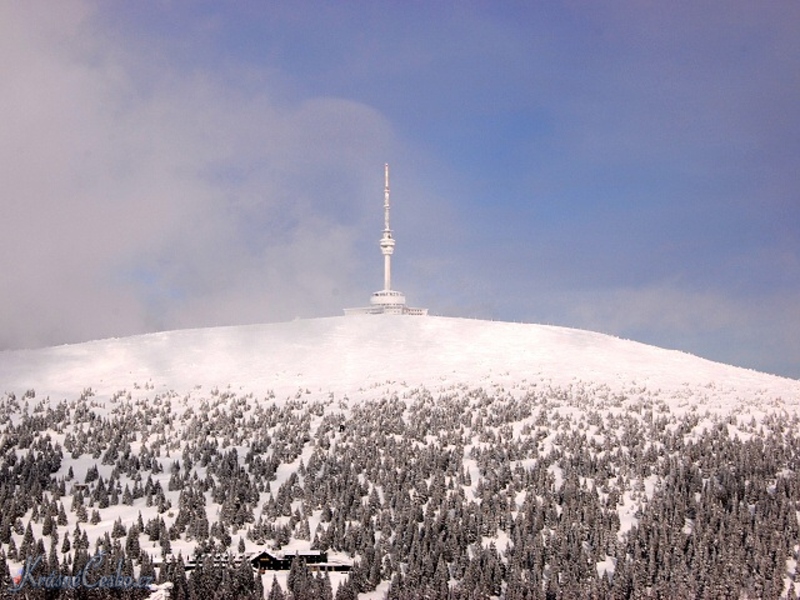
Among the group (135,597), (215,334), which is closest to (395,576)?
(135,597)

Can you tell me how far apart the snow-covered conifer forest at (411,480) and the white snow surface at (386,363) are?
1.04 metres

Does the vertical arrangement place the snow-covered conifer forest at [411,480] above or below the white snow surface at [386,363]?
below

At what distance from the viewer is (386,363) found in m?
161

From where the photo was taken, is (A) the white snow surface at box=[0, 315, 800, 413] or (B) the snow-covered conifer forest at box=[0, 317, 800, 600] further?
(A) the white snow surface at box=[0, 315, 800, 413]

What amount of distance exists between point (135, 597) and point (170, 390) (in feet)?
220

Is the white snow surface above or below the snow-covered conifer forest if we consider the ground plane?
above

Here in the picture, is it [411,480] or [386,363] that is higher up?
[386,363]

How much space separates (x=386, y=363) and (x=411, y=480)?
60136 mm

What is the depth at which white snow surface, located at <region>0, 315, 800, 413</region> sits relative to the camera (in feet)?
470

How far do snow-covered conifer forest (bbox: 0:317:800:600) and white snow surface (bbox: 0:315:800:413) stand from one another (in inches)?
40.9

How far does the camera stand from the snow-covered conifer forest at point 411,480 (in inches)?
3282

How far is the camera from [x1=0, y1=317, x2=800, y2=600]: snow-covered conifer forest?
3282 inches

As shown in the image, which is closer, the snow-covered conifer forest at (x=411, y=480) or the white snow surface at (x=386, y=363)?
the snow-covered conifer forest at (x=411, y=480)

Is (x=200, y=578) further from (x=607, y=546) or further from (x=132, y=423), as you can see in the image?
(x=132, y=423)
